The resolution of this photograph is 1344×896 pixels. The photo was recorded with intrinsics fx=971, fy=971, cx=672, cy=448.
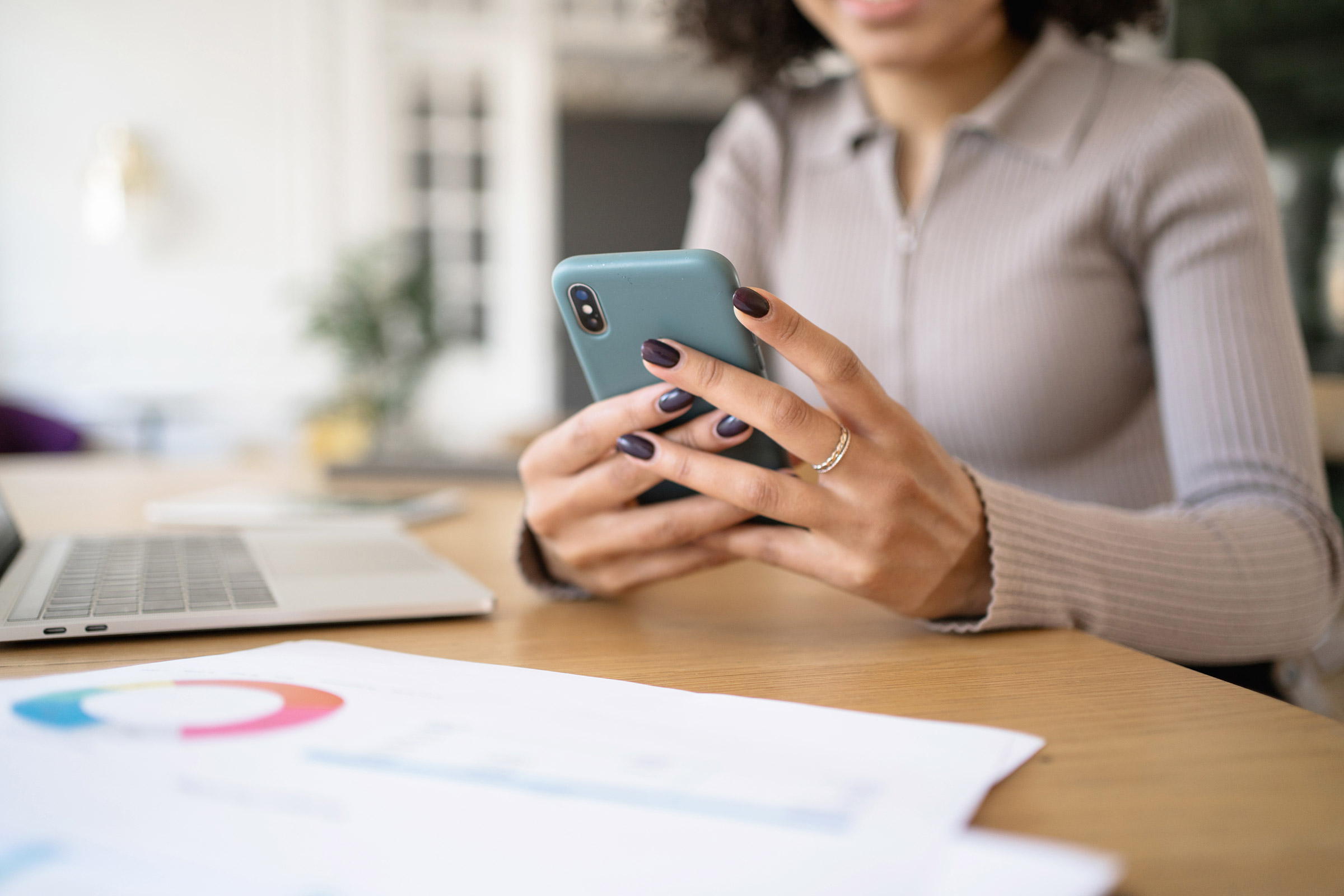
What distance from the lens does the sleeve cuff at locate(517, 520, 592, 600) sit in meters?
0.61

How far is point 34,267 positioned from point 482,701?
4325 mm

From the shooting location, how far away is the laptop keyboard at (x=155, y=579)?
494 millimetres

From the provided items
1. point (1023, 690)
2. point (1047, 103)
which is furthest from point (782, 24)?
point (1023, 690)

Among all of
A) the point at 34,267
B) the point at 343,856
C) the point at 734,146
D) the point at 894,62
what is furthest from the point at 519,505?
the point at 34,267

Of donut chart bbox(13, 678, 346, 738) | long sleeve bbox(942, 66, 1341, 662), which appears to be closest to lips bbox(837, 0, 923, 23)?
long sleeve bbox(942, 66, 1341, 662)

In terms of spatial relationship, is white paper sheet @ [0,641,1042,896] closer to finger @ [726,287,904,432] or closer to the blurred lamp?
finger @ [726,287,904,432]

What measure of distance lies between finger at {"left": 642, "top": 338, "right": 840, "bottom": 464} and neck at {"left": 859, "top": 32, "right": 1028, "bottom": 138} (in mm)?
606

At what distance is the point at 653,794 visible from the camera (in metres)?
0.28

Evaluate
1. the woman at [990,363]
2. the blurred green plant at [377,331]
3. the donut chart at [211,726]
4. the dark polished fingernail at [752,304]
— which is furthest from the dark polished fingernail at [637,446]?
the blurred green plant at [377,331]

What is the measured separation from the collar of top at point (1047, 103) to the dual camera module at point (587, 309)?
1.85 feet

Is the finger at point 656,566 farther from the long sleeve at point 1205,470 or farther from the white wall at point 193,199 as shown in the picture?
the white wall at point 193,199

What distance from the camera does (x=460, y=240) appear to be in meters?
4.24

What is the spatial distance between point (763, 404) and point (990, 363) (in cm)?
48

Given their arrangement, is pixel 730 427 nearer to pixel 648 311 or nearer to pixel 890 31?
pixel 648 311
